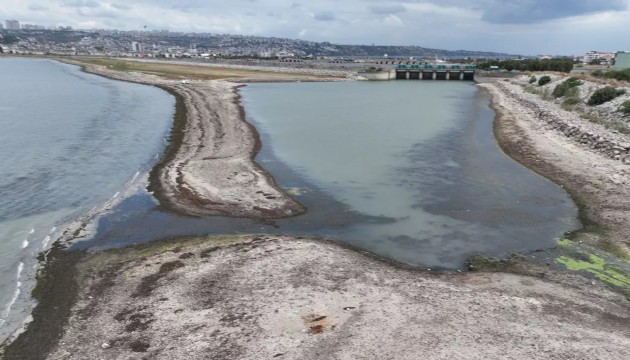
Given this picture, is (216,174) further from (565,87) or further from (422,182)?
(565,87)

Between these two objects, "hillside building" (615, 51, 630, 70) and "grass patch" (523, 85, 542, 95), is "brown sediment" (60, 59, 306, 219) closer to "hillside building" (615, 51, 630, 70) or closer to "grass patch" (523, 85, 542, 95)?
"grass patch" (523, 85, 542, 95)

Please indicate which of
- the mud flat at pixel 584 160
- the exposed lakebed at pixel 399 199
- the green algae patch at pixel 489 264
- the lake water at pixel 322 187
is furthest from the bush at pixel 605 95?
the green algae patch at pixel 489 264

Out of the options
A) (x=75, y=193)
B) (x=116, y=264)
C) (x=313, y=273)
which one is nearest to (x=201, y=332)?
(x=313, y=273)

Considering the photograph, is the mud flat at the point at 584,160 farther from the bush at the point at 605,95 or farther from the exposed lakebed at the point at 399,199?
the bush at the point at 605,95

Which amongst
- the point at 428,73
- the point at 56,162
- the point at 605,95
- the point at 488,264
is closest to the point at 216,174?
the point at 56,162

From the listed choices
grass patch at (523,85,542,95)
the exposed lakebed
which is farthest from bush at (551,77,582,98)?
the exposed lakebed
